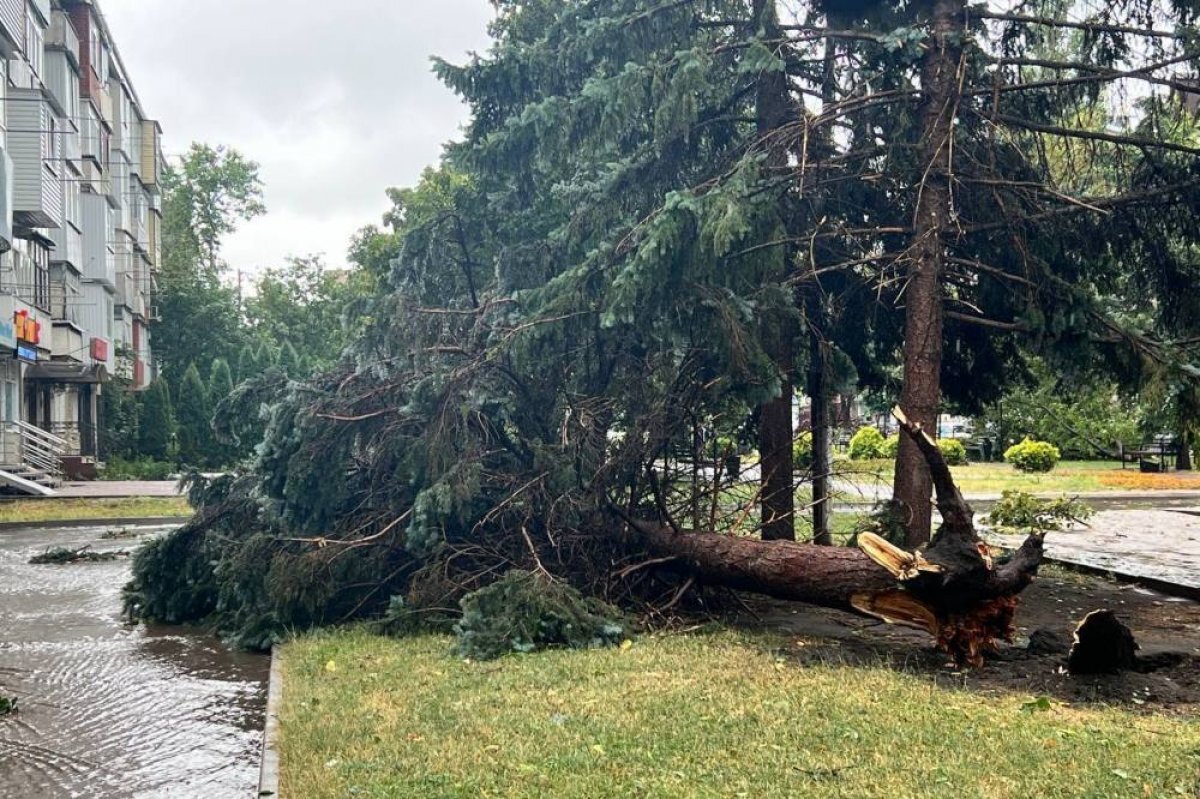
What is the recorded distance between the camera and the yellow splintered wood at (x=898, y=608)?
23.6ft

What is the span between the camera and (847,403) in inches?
488

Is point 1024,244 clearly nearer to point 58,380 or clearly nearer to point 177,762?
point 177,762

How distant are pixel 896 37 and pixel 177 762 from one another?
7.52 m

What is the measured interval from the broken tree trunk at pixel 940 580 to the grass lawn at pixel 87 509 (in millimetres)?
14717

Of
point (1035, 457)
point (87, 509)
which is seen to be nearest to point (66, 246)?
point (87, 509)

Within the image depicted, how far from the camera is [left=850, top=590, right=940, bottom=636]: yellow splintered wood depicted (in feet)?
23.6

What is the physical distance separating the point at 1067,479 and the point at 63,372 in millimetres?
27566

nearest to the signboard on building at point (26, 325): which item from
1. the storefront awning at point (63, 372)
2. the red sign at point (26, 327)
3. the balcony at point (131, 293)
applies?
the red sign at point (26, 327)

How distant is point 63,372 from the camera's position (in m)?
31.7

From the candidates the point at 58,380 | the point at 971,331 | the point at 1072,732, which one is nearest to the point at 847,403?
the point at 971,331

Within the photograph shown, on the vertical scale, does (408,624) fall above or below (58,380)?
below

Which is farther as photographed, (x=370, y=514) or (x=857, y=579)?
(x=370, y=514)

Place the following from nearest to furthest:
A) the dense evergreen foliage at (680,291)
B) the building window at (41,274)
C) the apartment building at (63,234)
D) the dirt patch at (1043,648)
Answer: the dirt patch at (1043,648)
the dense evergreen foliage at (680,291)
the apartment building at (63,234)
the building window at (41,274)

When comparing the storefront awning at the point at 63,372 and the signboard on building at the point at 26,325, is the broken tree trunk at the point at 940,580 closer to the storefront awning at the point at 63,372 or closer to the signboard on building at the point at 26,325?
the signboard on building at the point at 26,325
